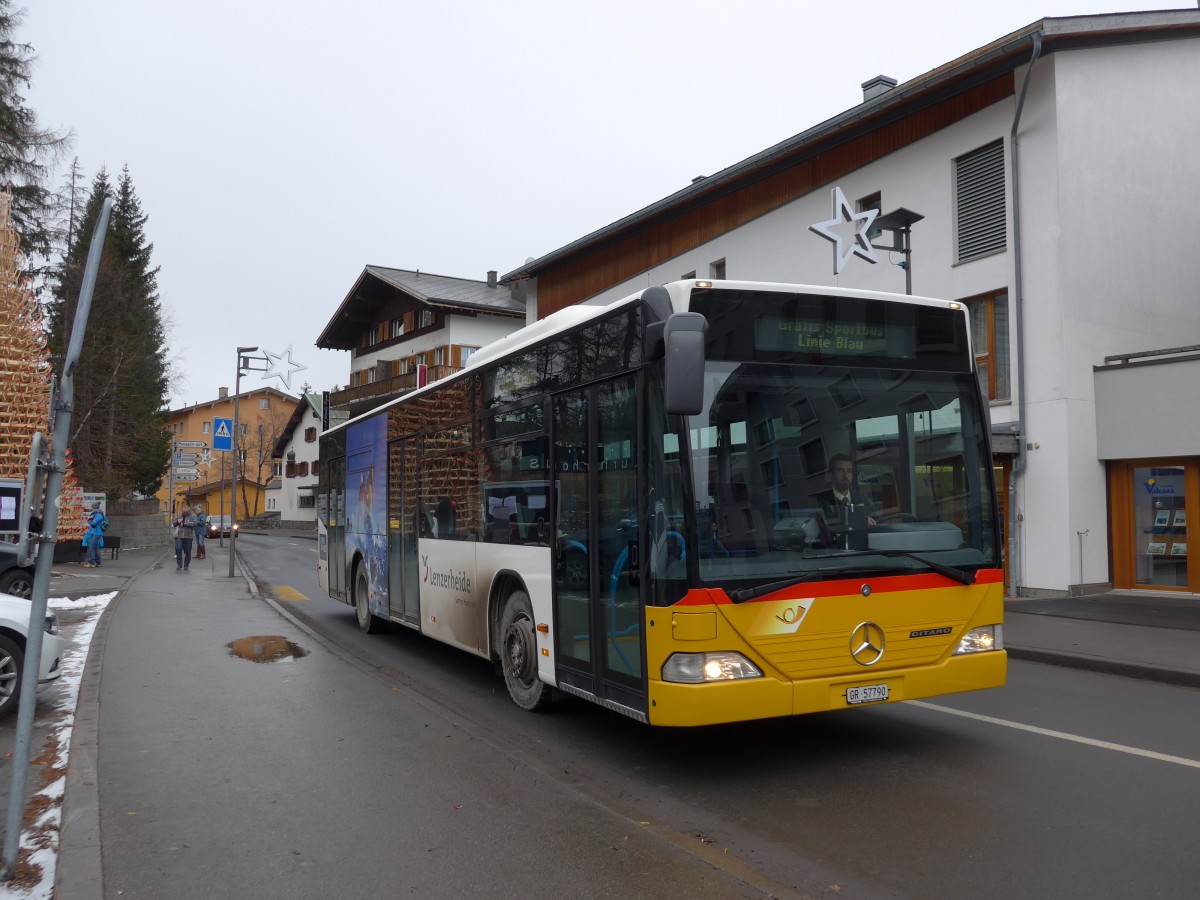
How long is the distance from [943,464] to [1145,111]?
14.7 meters

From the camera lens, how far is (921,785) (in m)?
5.67

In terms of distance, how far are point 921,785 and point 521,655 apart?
128 inches

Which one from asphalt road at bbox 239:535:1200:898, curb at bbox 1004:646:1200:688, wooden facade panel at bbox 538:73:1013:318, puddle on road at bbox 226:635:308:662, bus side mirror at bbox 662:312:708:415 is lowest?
curb at bbox 1004:646:1200:688

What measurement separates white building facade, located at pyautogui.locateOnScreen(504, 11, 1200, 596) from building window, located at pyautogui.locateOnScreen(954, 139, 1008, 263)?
3cm

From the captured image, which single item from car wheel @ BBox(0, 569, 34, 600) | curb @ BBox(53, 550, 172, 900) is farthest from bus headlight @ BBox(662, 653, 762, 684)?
car wheel @ BBox(0, 569, 34, 600)

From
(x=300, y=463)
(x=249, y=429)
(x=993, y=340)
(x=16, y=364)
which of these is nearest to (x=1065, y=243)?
(x=993, y=340)

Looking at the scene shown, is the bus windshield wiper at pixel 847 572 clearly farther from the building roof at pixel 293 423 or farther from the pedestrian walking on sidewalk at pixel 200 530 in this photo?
the building roof at pixel 293 423

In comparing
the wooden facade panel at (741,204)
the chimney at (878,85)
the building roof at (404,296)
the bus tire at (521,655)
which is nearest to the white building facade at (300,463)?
the building roof at (404,296)

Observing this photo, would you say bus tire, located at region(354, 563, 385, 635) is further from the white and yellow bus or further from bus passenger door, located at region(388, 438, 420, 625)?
the white and yellow bus

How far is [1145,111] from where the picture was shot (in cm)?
1738

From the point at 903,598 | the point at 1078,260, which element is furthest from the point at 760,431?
the point at 1078,260

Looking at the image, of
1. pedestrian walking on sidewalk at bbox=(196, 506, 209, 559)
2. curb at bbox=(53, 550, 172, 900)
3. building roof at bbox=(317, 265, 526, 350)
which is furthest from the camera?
building roof at bbox=(317, 265, 526, 350)

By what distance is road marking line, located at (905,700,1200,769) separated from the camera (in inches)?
248

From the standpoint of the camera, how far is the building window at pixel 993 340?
1708 centimetres
